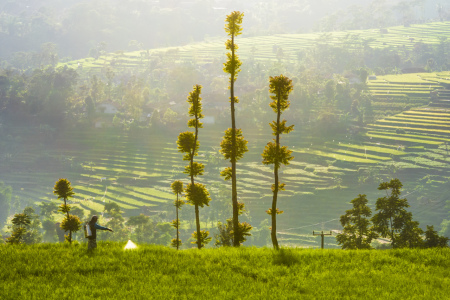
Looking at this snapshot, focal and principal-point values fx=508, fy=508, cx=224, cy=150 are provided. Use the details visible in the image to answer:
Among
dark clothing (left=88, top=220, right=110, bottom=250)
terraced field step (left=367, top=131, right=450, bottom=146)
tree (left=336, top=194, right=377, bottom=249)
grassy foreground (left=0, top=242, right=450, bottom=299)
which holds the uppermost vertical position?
dark clothing (left=88, top=220, right=110, bottom=250)

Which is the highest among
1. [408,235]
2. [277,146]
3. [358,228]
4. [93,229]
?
[277,146]

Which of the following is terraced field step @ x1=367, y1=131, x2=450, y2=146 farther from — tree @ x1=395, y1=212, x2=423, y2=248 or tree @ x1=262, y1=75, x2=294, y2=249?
tree @ x1=262, y1=75, x2=294, y2=249

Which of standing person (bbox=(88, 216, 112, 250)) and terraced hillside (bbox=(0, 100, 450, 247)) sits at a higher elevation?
standing person (bbox=(88, 216, 112, 250))

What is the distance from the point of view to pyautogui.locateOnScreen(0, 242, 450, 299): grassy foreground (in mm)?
18484

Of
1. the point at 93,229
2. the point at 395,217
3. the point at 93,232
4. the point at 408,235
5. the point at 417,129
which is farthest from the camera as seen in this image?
the point at 417,129

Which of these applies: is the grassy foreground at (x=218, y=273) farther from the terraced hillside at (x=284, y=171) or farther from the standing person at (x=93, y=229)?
the terraced hillside at (x=284, y=171)

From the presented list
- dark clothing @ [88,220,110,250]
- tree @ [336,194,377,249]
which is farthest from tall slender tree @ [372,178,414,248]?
dark clothing @ [88,220,110,250]

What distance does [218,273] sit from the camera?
20.8 metres

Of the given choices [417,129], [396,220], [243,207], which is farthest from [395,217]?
[417,129]

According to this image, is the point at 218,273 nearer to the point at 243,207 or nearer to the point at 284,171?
the point at 243,207

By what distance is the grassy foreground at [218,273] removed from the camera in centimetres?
1848

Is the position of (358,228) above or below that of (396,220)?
below

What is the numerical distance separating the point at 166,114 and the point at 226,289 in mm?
181461

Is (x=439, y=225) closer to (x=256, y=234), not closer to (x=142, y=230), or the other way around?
(x=256, y=234)
